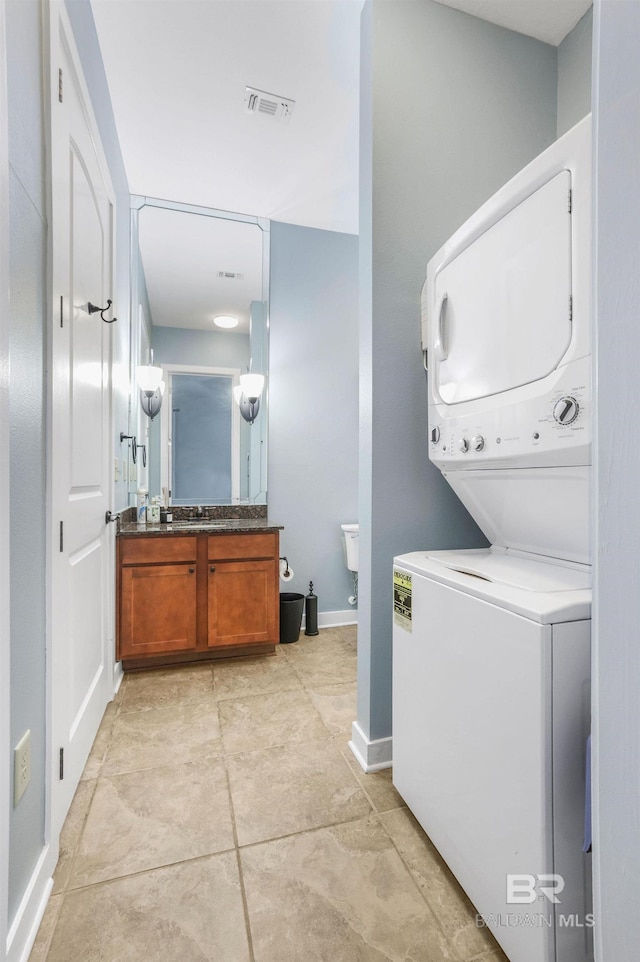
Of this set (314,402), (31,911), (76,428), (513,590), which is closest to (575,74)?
(314,402)

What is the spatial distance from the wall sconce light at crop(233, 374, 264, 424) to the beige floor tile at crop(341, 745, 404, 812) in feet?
7.15

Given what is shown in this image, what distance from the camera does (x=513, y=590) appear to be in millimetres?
980

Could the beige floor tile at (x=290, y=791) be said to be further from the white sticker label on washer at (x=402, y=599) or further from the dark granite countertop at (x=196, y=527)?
the dark granite countertop at (x=196, y=527)

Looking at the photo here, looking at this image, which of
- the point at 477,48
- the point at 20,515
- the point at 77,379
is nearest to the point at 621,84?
the point at 20,515

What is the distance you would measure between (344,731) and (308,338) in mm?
2484

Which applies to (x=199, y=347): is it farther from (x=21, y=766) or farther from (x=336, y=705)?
(x=21, y=766)

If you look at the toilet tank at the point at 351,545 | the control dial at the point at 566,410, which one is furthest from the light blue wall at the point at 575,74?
the toilet tank at the point at 351,545

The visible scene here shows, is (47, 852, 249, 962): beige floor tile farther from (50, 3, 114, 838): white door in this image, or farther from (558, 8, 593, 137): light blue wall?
(558, 8, 593, 137): light blue wall

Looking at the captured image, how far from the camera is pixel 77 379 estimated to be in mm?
1520

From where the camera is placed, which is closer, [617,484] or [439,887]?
[617,484]

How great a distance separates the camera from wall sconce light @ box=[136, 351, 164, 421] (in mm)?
2871

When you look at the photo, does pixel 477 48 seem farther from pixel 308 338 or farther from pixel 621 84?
pixel 621 84

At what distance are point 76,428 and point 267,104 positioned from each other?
1.89m

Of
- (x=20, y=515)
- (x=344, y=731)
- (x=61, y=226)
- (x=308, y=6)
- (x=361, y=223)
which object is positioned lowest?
(x=344, y=731)
